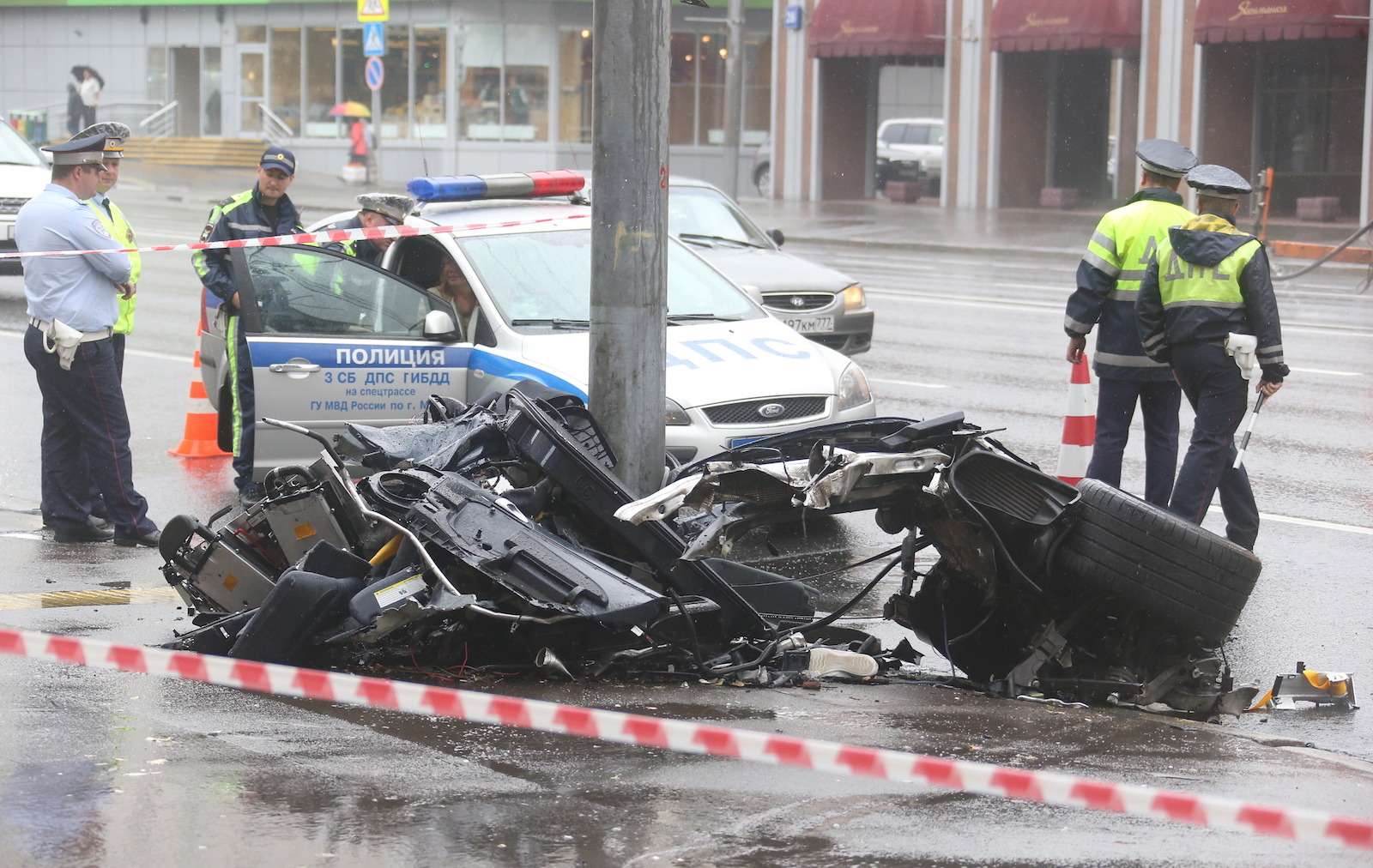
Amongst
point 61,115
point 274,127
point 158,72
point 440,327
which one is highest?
point 158,72

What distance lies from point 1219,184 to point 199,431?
6.40m

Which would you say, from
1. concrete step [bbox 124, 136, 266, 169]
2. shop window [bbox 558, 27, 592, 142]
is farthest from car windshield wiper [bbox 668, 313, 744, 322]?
concrete step [bbox 124, 136, 266, 169]

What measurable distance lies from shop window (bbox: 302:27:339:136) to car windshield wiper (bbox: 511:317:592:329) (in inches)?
1453

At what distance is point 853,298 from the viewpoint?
14141 millimetres

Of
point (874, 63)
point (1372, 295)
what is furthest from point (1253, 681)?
point (874, 63)

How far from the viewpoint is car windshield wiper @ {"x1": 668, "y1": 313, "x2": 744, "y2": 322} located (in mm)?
9633

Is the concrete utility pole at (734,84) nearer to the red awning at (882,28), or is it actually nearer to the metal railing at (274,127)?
the red awning at (882,28)

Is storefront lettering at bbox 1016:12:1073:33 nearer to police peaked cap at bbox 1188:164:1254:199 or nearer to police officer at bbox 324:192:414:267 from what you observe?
police officer at bbox 324:192:414:267

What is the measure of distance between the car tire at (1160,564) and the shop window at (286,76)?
42.5 metres

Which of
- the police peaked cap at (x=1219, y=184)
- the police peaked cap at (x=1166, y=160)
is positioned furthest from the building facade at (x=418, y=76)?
the police peaked cap at (x=1219, y=184)

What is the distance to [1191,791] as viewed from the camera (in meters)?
4.77

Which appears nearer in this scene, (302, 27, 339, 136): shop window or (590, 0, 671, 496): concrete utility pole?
(590, 0, 671, 496): concrete utility pole

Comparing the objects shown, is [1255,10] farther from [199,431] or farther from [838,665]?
[838,665]

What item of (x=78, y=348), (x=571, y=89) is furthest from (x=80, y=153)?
(x=571, y=89)
